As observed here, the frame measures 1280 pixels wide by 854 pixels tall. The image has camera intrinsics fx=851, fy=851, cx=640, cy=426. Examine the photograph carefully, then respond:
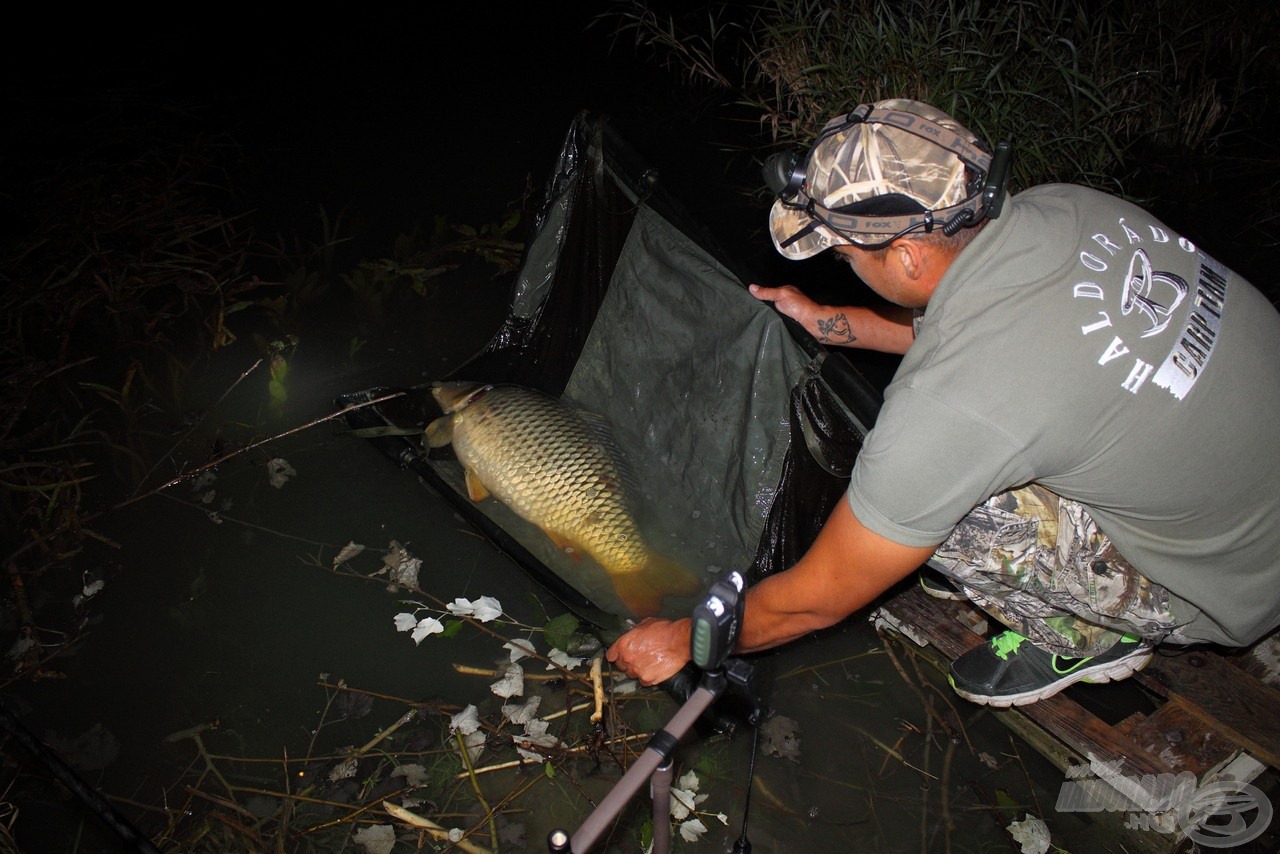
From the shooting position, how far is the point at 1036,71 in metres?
4.36

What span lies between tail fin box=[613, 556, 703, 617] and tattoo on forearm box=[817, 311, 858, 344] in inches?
33.9

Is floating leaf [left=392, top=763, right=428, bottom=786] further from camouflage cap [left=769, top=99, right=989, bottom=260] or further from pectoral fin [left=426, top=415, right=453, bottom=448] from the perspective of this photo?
camouflage cap [left=769, top=99, right=989, bottom=260]

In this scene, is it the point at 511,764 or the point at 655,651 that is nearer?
the point at 655,651

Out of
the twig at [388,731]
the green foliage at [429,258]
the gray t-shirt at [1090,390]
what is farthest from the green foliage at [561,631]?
the green foliage at [429,258]

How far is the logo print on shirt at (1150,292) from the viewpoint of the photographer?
1.66 m

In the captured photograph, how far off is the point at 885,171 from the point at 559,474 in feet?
4.72

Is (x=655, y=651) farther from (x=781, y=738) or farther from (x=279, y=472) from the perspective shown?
(x=279, y=472)

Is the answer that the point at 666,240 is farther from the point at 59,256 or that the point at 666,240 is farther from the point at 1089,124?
the point at 59,256

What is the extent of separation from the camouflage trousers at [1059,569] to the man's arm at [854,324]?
0.74m

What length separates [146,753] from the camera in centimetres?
239

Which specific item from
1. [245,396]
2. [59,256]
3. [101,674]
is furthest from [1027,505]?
[59,256]

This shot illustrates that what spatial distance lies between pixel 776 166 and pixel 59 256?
3.79 metres

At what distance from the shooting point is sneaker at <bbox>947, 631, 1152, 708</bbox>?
2355mm

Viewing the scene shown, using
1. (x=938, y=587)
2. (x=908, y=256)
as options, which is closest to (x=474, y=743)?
(x=938, y=587)
